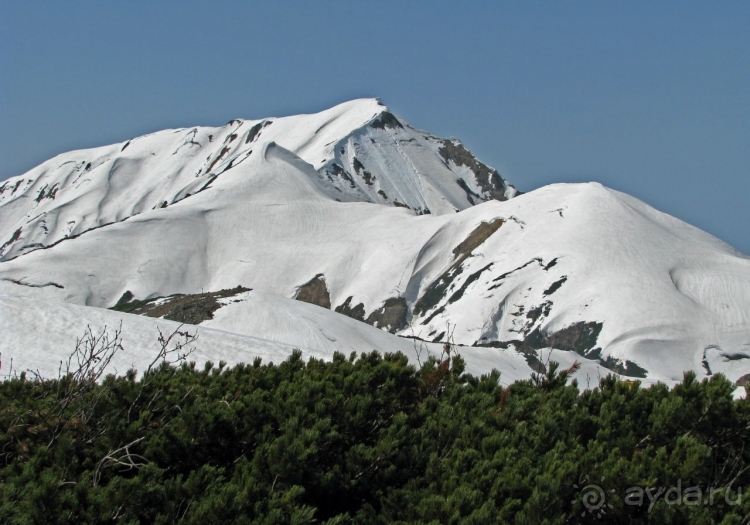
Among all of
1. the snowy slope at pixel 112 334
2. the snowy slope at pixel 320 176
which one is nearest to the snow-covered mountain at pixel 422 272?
the snowy slope at pixel 320 176

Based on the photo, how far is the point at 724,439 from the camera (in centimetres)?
1102

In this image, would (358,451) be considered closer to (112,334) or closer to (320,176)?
(112,334)

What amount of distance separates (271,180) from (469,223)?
129ft

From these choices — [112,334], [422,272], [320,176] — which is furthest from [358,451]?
[320,176]

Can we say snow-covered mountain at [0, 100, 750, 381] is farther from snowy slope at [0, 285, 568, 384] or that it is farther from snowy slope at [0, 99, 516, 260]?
snowy slope at [0, 285, 568, 384]

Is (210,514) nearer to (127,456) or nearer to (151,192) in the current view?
(127,456)

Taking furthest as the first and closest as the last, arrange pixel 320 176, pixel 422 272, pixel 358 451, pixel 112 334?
pixel 320 176, pixel 422 272, pixel 112 334, pixel 358 451

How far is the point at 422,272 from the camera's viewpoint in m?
103

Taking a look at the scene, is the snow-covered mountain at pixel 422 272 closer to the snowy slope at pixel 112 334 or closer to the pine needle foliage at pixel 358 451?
the snowy slope at pixel 112 334

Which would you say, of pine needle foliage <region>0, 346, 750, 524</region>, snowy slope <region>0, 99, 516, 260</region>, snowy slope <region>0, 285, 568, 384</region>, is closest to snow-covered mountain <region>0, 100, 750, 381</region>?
snowy slope <region>0, 99, 516, 260</region>

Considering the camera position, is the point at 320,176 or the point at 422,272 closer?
the point at 422,272

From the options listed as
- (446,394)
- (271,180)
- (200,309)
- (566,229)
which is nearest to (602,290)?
(566,229)

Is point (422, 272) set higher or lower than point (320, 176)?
lower

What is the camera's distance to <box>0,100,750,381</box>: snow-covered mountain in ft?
231
